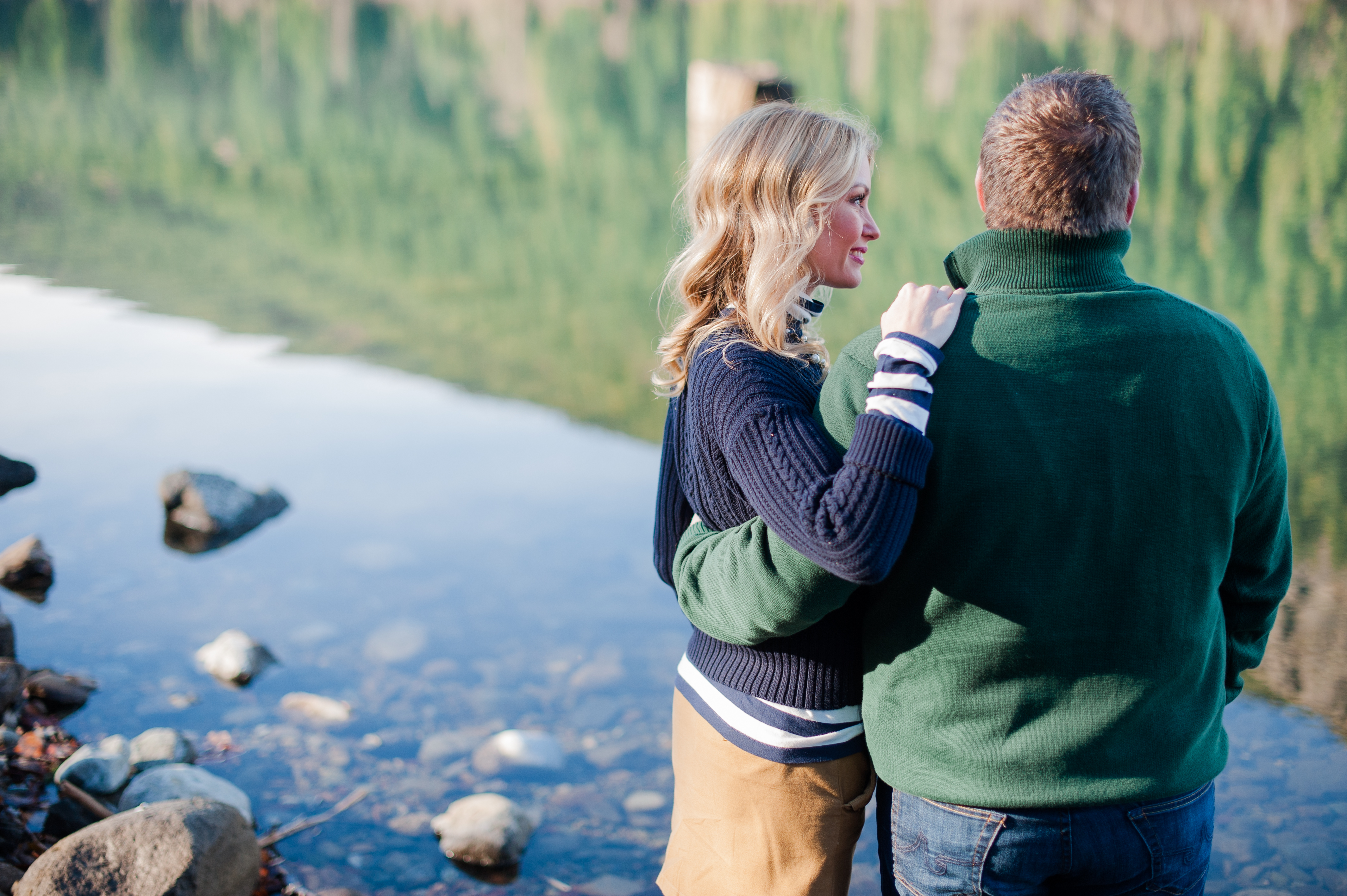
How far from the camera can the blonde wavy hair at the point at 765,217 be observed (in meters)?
1.87

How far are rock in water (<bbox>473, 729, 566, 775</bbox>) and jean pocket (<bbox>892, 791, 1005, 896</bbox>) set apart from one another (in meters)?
2.23

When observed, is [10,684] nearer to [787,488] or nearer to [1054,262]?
[787,488]

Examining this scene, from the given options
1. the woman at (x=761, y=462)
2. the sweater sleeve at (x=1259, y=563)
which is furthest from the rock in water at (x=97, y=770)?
the sweater sleeve at (x=1259, y=563)

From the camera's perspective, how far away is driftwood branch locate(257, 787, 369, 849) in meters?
3.31

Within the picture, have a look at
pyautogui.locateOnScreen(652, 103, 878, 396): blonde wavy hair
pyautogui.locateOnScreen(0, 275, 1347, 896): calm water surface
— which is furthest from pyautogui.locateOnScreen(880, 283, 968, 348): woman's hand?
pyautogui.locateOnScreen(0, 275, 1347, 896): calm water surface

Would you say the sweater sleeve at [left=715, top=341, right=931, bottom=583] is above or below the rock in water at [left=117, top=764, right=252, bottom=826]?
above

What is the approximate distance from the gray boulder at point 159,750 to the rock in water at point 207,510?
1.90m

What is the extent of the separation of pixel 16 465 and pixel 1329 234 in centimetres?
1527

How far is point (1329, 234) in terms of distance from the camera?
1470 centimetres

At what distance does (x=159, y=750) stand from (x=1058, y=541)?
10.1 feet

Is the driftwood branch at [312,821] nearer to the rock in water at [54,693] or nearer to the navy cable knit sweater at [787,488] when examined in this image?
the rock in water at [54,693]

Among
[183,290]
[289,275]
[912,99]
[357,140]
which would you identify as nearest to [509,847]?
[183,290]

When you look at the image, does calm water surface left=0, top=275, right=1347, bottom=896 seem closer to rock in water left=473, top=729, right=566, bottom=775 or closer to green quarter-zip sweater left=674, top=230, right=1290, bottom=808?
rock in water left=473, top=729, right=566, bottom=775

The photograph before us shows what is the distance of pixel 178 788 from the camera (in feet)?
10.7
